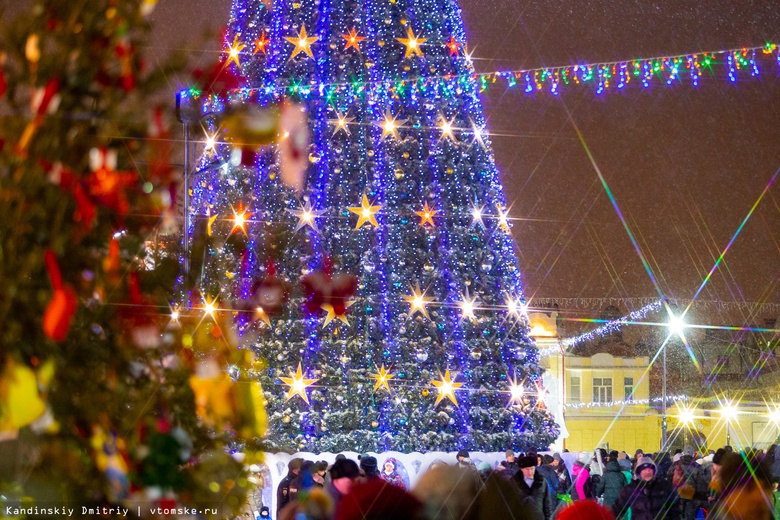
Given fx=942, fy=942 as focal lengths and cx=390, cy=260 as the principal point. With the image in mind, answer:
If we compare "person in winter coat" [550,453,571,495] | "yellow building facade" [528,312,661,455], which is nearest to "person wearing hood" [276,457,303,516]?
"person in winter coat" [550,453,571,495]

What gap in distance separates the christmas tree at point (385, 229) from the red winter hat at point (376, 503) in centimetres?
1007

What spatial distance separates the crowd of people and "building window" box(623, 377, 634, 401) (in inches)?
1646

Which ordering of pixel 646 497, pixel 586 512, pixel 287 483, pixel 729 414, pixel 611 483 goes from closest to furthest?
pixel 586 512
pixel 646 497
pixel 287 483
pixel 611 483
pixel 729 414

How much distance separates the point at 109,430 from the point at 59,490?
6.8 inches

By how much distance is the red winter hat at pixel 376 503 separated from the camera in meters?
2.94

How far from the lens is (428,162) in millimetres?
14141

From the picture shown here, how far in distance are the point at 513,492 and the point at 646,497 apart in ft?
18.8

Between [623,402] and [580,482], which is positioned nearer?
[580,482]

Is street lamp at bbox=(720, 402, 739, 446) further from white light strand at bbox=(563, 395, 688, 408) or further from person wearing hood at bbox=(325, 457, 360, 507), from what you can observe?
person wearing hood at bbox=(325, 457, 360, 507)

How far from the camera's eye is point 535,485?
992cm

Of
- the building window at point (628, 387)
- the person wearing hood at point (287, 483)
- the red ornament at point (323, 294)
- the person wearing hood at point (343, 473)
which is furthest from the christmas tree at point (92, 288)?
the building window at point (628, 387)

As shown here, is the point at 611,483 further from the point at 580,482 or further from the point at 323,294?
the point at 323,294

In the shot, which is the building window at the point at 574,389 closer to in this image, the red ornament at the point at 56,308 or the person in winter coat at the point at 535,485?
the person in winter coat at the point at 535,485

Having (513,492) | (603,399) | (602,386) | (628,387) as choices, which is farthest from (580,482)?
(628,387)
